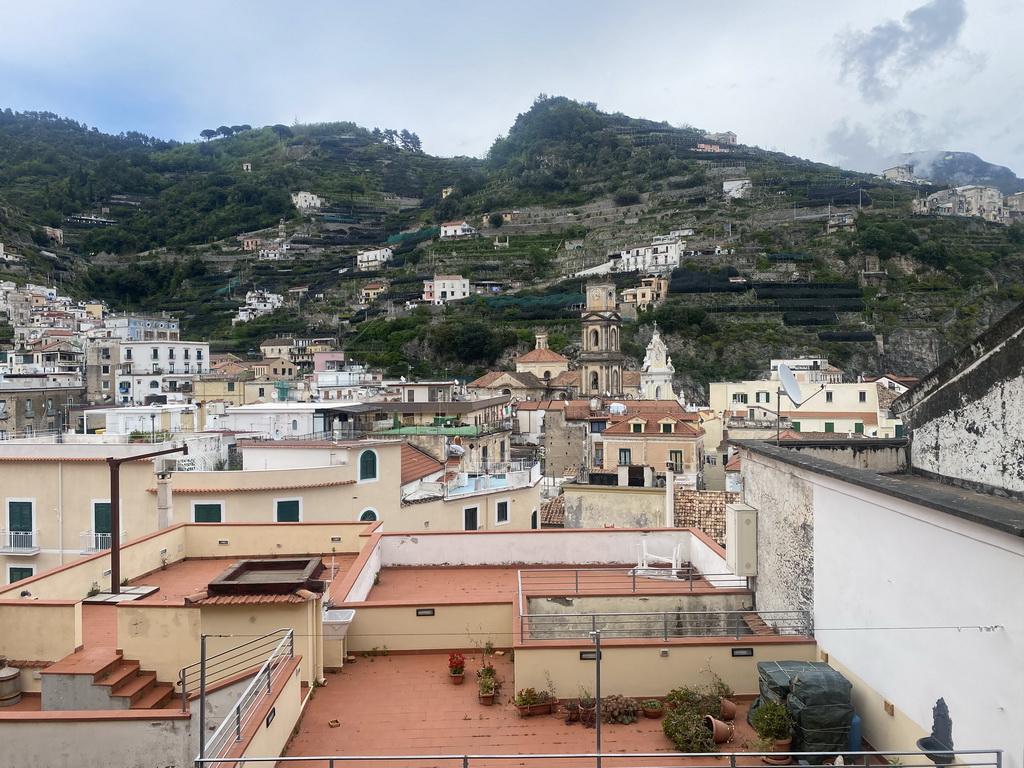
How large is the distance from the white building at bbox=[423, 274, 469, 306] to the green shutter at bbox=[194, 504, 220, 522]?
236 ft

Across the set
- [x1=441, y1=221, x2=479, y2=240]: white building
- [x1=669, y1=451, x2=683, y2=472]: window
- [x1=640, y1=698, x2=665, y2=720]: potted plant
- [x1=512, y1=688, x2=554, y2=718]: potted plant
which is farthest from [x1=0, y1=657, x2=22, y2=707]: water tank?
[x1=441, y1=221, x2=479, y2=240]: white building

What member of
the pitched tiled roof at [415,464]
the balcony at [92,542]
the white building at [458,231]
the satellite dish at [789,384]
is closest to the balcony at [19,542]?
the balcony at [92,542]

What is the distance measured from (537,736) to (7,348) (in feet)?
239

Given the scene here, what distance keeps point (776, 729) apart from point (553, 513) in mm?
16010

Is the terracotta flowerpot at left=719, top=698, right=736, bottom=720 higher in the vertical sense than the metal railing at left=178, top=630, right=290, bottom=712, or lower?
lower

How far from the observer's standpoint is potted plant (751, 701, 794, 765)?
188 inches

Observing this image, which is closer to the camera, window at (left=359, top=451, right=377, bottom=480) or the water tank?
the water tank

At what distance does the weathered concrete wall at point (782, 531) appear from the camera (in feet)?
19.3

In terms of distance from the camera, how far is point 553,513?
20.7 meters

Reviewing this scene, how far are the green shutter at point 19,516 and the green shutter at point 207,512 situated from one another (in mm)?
3266

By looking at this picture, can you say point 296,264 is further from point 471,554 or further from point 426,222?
point 471,554

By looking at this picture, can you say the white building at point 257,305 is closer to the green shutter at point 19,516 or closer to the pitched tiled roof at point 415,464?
the pitched tiled roof at point 415,464

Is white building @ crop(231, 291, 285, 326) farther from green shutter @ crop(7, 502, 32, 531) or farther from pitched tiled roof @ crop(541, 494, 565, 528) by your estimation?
green shutter @ crop(7, 502, 32, 531)

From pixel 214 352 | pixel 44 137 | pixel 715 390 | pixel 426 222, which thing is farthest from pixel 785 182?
pixel 44 137
